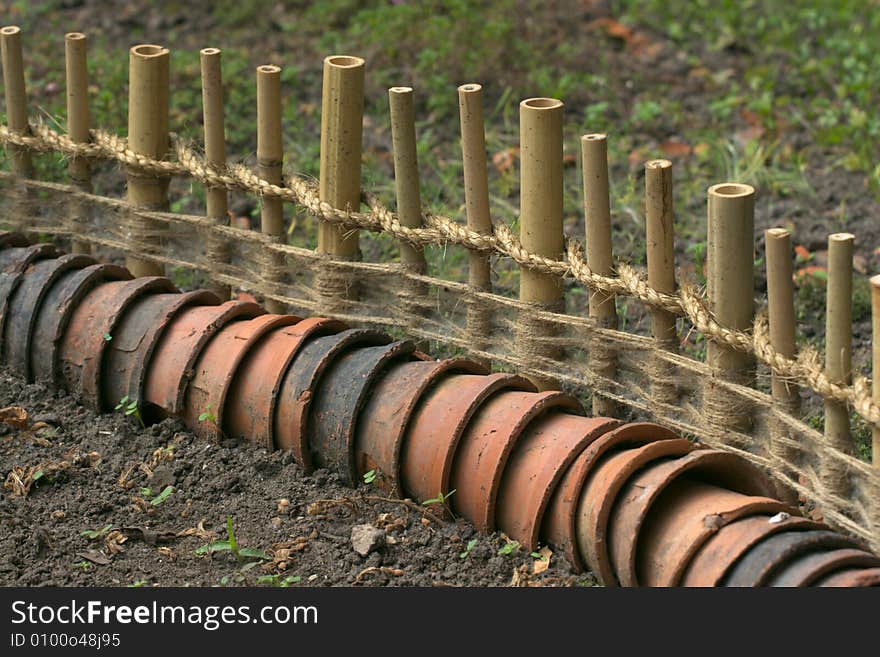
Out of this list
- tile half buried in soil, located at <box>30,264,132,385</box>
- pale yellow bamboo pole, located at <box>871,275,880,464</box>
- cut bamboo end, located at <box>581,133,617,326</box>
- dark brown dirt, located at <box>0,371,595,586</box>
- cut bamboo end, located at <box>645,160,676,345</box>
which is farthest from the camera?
tile half buried in soil, located at <box>30,264,132,385</box>

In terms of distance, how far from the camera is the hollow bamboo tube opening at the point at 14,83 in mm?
4066

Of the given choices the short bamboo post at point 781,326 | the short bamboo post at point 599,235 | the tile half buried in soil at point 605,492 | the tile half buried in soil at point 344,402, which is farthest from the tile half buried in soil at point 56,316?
the short bamboo post at point 781,326

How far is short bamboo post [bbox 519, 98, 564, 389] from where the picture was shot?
131 inches

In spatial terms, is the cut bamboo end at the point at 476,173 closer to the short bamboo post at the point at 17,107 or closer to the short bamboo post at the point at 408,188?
the short bamboo post at the point at 408,188

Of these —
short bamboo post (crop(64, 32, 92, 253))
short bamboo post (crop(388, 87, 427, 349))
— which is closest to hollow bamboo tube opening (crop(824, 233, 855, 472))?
short bamboo post (crop(388, 87, 427, 349))

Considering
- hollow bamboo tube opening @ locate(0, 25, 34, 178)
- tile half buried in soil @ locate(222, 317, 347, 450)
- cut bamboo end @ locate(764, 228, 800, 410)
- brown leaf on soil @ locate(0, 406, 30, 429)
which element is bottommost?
brown leaf on soil @ locate(0, 406, 30, 429)

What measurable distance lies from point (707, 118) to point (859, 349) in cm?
202

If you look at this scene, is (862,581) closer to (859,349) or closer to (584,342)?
(584,342)

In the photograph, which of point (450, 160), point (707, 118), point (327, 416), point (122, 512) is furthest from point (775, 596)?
point (707, 118)

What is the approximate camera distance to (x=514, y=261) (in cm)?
359

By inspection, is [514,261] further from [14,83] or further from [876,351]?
[14,83]

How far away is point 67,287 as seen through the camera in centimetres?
380

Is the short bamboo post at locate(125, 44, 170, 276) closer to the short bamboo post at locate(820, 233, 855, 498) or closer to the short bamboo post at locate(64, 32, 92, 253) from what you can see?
the short bamboo post at locate(64, 32, 92, 253)

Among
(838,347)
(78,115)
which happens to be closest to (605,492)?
(838,347)
